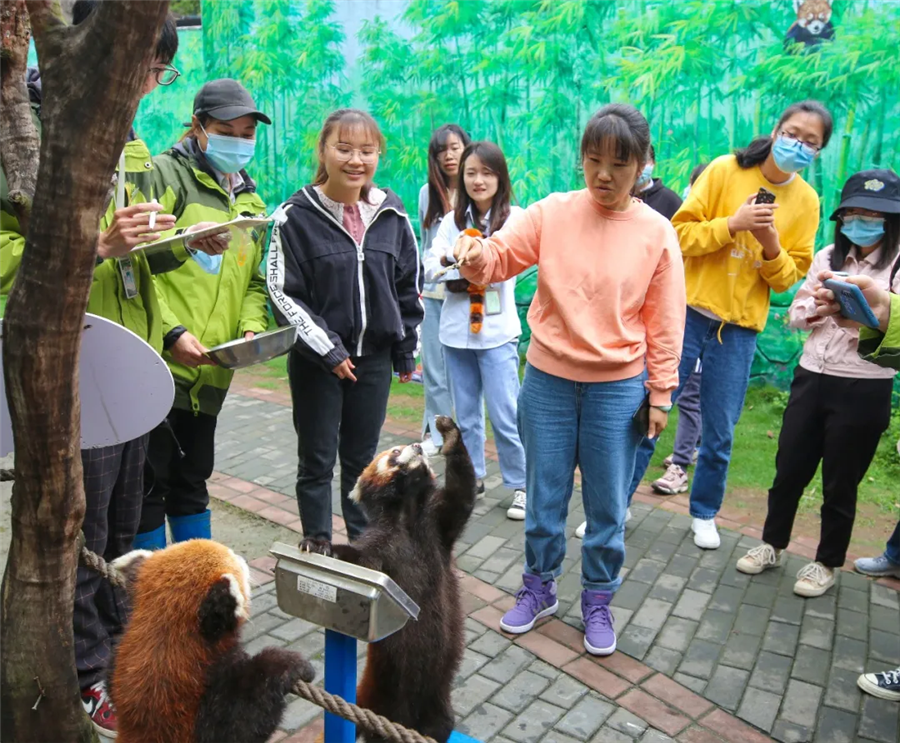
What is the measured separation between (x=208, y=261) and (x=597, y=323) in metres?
1.71

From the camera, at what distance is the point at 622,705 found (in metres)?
3.31

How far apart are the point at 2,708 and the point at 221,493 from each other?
3198 millimetres

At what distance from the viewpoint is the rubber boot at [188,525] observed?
12.4 ft

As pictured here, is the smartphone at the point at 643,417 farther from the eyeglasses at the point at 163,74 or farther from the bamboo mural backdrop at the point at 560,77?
the bamboo mural backdrop at the point at 560,77

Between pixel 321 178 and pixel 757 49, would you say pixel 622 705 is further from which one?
pixel 757 49

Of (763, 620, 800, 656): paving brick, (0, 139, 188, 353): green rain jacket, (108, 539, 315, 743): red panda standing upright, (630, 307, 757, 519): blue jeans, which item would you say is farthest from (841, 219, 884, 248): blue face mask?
(108, 539, 315, 743): red panda standing upright

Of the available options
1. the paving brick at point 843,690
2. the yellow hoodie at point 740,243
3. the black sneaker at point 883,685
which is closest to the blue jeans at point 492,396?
the yellow hoodie at point 740,243

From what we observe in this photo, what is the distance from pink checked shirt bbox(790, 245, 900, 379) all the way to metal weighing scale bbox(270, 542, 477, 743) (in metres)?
2.85

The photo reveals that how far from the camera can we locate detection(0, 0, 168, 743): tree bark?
5.43ft

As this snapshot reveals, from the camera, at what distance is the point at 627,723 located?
3.20 metres

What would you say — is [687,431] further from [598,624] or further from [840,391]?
[598,624]

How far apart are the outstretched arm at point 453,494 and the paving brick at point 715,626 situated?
1663 millimetres

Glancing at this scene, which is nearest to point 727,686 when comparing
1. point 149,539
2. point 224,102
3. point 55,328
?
point 149,539

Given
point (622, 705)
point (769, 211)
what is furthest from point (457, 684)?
point (769, 211)
